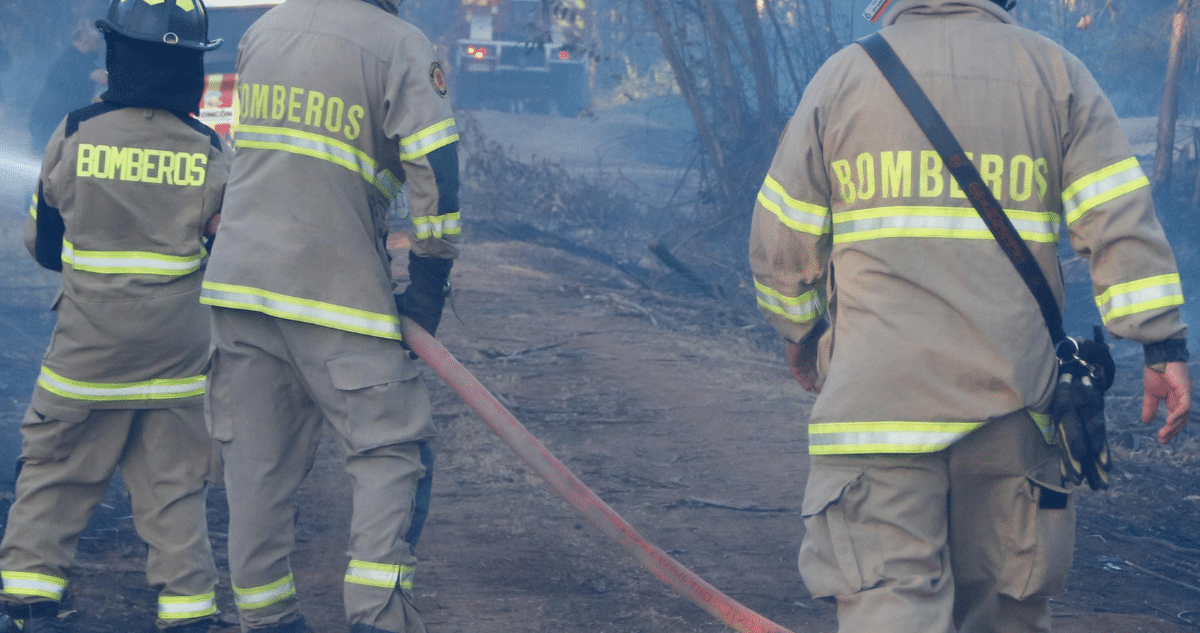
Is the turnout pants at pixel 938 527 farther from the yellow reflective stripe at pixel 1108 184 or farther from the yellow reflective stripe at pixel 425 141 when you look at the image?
the yellow reflective stripe at pixel 425 141

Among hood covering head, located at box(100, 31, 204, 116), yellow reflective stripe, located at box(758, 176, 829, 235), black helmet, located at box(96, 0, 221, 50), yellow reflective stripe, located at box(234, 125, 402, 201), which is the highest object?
black helmet, located at box(96, 0, 221, 50)

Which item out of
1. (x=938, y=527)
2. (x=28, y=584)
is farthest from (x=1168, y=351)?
(x=28, y=584)

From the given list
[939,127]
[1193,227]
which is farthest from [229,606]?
[1193,227]

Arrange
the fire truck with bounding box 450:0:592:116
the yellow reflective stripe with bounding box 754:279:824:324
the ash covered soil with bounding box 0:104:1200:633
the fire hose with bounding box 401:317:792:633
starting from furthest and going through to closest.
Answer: the fire truck with bounding box 450:0:592:116
the ash covered soil with bounding box 0:104:1200:633
the fire hose with bounding box 401:317:792:633
the yellow reflective stripe with bounding box 754:279:824:324

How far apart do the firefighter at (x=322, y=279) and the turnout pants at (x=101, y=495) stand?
28 cm

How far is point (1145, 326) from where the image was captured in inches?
93.3

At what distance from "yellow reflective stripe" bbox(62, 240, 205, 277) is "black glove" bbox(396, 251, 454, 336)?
29.1 inches

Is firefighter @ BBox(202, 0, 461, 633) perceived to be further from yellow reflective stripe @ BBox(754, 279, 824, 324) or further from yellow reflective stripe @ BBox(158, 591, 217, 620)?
yellow reflective stripe @ BBox(754, 279, 824, 324)

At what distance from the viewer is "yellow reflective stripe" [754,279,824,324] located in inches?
106

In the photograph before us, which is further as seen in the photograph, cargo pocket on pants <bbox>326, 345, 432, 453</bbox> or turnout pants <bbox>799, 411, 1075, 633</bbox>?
cargo pocket on pants <bbox>326, 345, 432, 453</bbox>

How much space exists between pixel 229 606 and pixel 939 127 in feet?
9.39

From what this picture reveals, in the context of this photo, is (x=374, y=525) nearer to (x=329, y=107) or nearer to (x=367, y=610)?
(x=367, y=610)

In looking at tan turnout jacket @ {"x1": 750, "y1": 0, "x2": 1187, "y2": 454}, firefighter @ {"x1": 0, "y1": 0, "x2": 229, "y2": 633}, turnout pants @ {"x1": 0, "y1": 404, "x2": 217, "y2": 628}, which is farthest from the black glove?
tan turnout jacket @ {"x1": 750, "y1": 0, "x2": 1187, "y2": 454}

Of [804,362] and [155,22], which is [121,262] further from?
[804,362]
